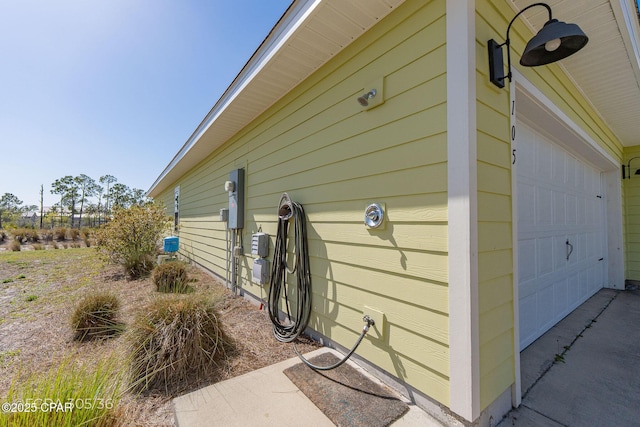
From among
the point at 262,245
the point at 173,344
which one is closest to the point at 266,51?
the point at 262,245

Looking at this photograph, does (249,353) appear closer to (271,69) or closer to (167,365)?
(167,365)

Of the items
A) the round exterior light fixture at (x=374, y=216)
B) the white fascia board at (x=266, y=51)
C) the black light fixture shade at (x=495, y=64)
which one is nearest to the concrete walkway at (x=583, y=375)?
the round exterior light fixture at (x=374, y=216)

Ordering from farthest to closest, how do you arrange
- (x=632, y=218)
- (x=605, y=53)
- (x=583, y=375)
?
(x=632, y=218), (x=605, y=53), (x=583, y=375)

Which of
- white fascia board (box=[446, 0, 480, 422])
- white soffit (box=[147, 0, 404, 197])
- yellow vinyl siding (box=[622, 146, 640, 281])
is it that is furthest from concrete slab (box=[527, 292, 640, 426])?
yellow vinyl siding (box=[622, 146, 640, 281])

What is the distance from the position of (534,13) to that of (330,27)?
5.12 feet

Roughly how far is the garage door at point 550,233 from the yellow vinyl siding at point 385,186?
4.25 feet

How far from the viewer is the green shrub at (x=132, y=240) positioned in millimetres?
5954

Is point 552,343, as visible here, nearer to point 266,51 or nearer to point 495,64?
point 495,64

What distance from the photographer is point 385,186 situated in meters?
1.89

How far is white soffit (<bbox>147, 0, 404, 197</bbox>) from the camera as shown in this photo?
1935 mm

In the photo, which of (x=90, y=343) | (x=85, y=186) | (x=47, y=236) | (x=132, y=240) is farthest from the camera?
(x=85, y=186)

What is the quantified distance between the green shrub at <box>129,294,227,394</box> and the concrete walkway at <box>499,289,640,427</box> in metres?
2.15

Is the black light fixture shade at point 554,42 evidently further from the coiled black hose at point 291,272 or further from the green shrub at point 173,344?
the green shrub at point 173,344

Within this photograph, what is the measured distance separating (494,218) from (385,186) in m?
0.71
